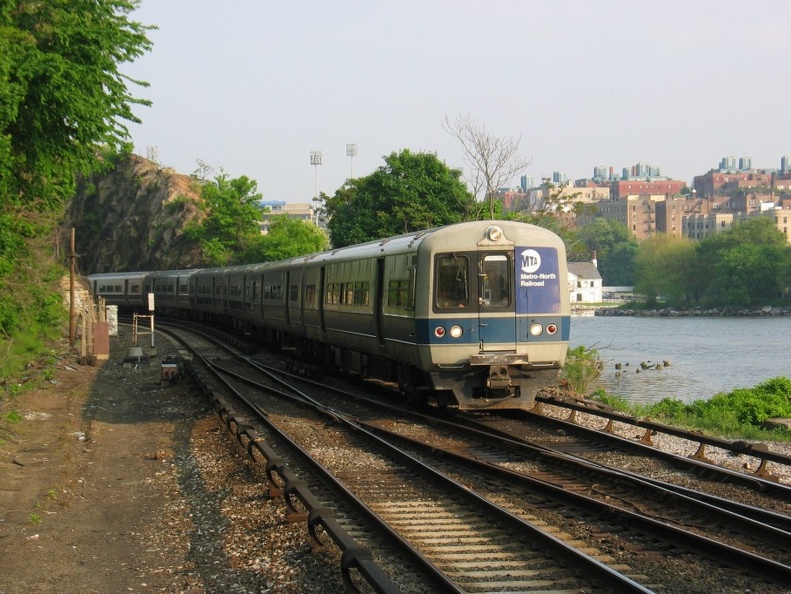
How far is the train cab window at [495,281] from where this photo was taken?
48.9ft

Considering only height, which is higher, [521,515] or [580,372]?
[521,515]

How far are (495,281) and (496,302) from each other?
33 cm

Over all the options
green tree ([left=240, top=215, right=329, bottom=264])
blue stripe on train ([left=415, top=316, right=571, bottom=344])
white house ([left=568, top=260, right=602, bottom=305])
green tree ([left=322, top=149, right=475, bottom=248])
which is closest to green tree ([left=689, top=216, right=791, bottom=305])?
white house ([left=568, top=260, right=602, bottom=305])

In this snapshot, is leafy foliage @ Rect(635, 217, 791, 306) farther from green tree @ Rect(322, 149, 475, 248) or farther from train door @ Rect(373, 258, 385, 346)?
train door @ Rect(373, 258, 385, 346)

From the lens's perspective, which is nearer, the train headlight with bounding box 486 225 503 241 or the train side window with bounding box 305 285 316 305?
the train headlight with bounding box 486 225 503 241

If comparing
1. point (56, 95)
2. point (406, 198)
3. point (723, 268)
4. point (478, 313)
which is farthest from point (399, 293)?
point (723, 268)

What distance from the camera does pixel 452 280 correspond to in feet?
49.1

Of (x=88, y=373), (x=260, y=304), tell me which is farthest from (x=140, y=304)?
(x=88, y=373)

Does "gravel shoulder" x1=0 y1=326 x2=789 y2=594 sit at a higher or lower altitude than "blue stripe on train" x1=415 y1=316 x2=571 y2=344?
lower

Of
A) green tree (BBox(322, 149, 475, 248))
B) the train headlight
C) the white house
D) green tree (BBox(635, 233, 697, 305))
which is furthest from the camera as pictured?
the white house

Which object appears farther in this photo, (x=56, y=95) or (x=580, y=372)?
(x=580, y=372)

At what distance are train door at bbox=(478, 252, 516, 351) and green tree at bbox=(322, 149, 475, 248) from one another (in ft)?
120

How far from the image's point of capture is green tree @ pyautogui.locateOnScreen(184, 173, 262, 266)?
8188cm

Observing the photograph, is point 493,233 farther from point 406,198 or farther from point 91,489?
point 406,198
